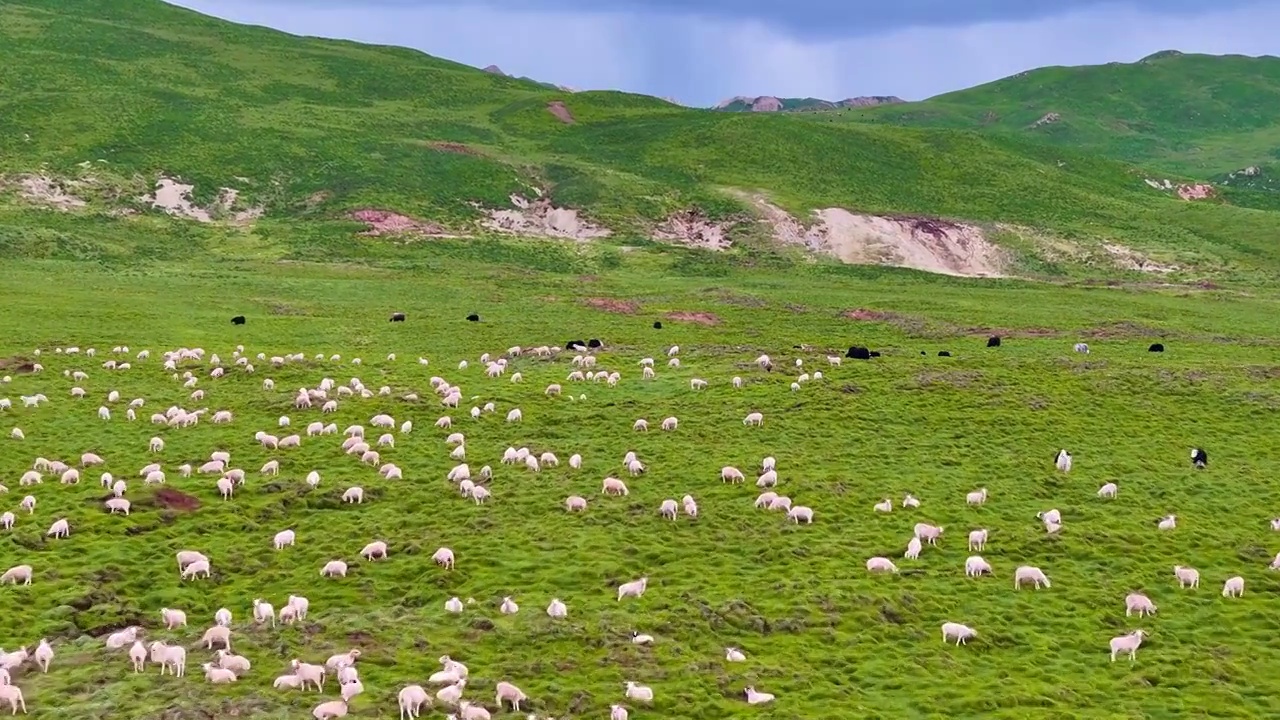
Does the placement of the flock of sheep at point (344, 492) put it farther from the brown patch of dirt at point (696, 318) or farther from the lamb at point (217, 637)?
the brown patch of dirt at point (696, 318)

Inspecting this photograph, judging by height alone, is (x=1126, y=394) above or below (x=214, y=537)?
above

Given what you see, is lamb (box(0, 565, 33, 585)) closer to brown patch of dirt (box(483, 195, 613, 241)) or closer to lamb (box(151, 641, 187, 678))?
lamb (box(151, 641, 187, 678))

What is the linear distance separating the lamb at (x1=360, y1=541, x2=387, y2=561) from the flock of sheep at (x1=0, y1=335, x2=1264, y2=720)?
0.03 metres

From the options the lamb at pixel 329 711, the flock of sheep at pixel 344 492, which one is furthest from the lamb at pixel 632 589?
the lamb at pixel 329 711

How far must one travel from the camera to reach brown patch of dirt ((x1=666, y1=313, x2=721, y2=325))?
6119 centimetres

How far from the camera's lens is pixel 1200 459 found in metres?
32.7

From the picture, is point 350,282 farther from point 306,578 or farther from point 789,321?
point 306,578

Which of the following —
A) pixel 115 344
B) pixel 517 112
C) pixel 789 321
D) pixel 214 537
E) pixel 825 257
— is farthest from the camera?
pixel 517 112

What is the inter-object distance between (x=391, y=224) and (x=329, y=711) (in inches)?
3046

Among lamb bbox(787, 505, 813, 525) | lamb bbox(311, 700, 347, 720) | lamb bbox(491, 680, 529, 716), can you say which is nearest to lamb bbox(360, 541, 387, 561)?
lamb bbox(311, 700, 347, 720)

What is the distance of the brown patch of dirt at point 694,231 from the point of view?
9419 centimetres

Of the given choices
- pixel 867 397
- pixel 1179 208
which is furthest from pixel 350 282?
pixel 1179 208

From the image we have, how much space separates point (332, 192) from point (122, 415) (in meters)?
64.1

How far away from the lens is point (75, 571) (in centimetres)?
2192
